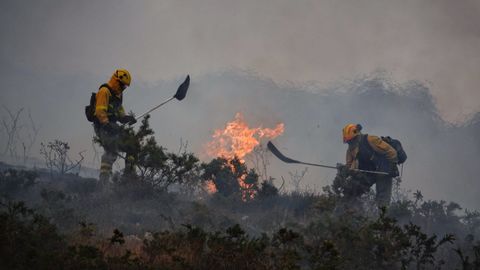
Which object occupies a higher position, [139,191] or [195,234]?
[139,191]

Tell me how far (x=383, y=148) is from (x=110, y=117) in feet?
24.6

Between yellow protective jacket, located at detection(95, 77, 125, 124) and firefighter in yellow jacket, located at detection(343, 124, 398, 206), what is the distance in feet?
21.2

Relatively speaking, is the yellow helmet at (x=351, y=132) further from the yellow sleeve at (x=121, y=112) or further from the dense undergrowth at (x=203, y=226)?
the yellow sleeve at (x=121, y=112)

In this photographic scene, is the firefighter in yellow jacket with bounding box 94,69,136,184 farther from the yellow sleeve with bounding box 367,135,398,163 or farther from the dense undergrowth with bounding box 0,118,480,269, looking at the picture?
the yellow sleeve with bounding box 367,135,398,163

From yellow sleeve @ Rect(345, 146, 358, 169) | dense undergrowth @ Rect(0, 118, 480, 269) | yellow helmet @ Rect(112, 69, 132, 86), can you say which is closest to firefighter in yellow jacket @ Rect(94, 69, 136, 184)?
yellow helmet @ Rect(112, 69, 132, 86)

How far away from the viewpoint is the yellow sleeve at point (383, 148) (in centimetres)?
→ 1277

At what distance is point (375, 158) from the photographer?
1298cm

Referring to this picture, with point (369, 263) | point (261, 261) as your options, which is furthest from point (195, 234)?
point (369, 263)

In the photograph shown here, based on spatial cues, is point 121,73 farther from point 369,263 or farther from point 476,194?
point 476,194

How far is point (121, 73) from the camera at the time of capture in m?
11.6

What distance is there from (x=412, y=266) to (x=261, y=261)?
15.1 feet

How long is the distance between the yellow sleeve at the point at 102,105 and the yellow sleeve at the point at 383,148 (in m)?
7.24

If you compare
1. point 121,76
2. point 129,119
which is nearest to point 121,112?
point 129,119

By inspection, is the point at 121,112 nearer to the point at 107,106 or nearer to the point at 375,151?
the point at 107,106
